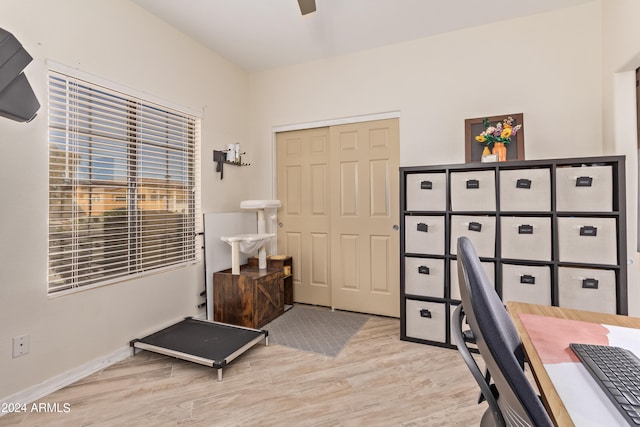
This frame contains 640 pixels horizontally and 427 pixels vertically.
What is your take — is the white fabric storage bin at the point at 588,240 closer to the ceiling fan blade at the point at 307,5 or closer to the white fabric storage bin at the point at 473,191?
the white fabric storage bin at the point at 473,191

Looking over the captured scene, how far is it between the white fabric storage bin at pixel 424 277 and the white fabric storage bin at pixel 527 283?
1.49ft

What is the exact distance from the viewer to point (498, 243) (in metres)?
2.41

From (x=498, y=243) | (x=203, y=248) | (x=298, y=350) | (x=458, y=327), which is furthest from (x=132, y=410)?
(x=498, y=243)

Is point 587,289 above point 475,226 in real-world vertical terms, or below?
below

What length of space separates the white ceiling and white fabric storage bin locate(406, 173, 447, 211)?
4.62 feet

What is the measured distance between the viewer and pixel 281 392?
6.53ft

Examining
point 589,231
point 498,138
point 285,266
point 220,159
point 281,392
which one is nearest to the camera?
point 281,392

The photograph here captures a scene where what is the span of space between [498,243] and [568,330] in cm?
142

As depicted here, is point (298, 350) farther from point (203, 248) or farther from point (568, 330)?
point (568, 330)

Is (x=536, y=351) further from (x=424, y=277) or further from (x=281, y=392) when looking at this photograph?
(x=424, y=277)

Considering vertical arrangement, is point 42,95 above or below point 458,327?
above

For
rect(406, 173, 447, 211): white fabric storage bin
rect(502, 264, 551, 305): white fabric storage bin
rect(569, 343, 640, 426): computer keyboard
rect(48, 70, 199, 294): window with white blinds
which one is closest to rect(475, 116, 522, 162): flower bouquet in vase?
rect(406, 173, 447, 211): white fabric storage bin

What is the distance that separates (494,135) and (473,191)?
538mm

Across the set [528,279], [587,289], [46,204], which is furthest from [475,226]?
[46,204]
